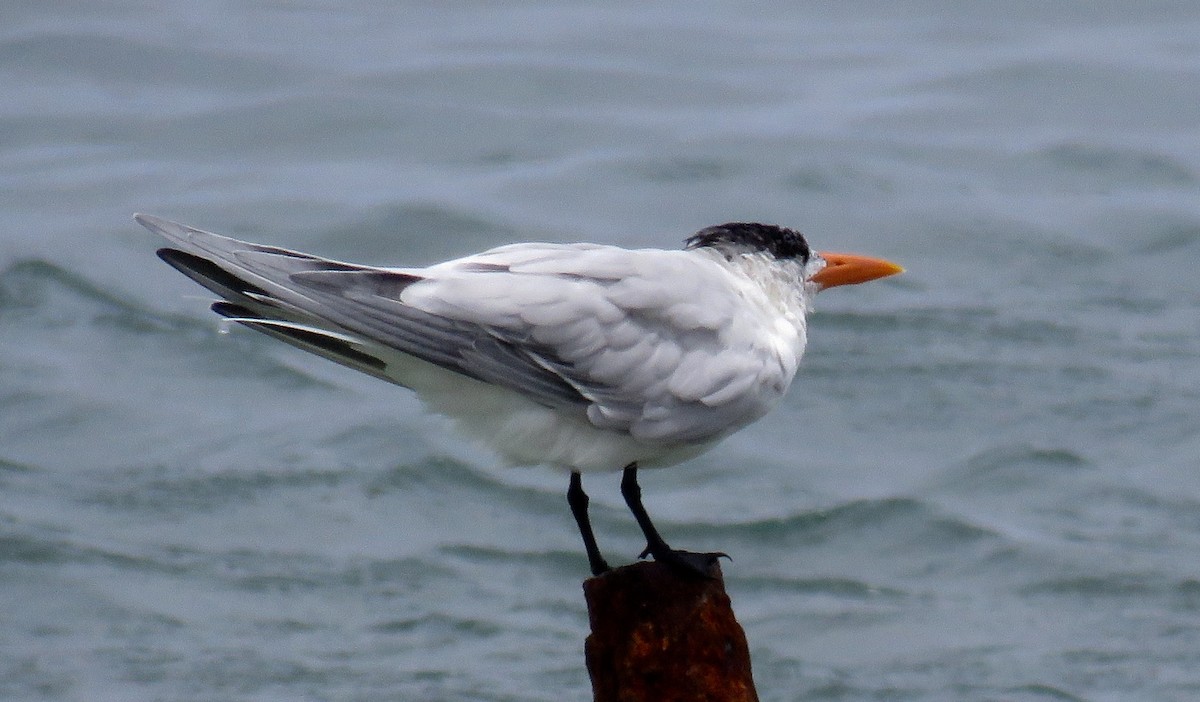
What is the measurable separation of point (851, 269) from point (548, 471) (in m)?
7.24

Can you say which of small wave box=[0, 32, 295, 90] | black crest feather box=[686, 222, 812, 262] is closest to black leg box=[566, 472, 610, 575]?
black crest feather box=[686, 222, 812, 262]

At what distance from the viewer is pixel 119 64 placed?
64.2 feet

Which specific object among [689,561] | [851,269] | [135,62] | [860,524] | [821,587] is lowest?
[821,587]

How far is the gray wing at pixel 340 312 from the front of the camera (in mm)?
5262

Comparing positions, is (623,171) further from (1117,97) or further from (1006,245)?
(1117,97)

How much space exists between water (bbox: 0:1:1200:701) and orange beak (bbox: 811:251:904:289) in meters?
2.90

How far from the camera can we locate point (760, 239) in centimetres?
631

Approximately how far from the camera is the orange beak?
652 centimetres

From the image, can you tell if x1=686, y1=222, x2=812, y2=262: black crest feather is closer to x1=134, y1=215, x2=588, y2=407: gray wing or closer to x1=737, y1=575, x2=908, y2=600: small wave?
x1=134, y1=215, x2=588, y2=407: gray wing

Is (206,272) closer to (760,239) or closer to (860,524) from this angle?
(760,239)

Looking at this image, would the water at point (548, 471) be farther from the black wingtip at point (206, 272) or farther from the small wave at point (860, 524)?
the black wingtip at point (206, 272)

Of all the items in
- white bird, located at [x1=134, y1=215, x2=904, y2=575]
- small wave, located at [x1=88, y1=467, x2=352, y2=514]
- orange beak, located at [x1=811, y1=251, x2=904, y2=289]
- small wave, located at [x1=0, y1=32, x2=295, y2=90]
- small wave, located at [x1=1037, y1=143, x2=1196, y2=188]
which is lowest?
small wave, located at [x1=88, y1=467, x2=352, y2=514]

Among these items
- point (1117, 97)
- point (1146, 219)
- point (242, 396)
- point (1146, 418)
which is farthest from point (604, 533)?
point (1117, 97)

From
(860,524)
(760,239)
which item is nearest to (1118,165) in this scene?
(860,524)
